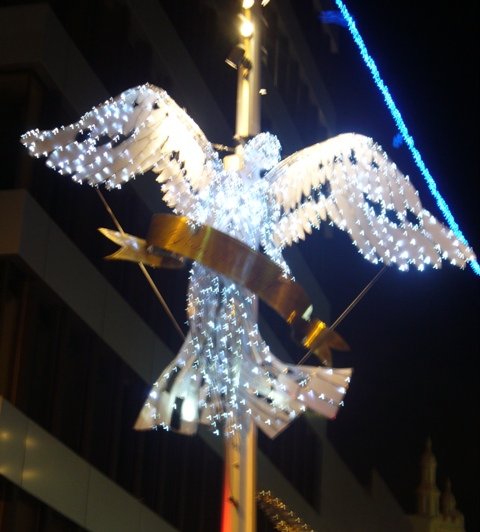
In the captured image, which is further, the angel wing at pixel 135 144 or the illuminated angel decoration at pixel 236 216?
the angel wing at pixel 135 144

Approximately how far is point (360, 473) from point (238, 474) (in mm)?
29259

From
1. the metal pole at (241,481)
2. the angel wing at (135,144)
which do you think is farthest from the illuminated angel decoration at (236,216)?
the metal pole at (241,481)

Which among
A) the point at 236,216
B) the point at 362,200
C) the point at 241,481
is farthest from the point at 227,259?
the point at 362,200

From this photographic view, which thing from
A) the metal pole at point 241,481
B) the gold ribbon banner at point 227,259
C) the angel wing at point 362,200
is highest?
the angel wing at point 362,200

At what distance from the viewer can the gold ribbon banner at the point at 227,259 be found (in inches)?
Result: 364

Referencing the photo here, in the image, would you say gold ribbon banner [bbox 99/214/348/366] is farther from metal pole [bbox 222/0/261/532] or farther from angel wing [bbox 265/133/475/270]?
angel wing [bbox 265/133/475/270]

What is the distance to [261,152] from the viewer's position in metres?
10.1

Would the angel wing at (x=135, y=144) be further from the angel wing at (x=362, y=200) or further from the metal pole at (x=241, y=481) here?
the metal pole at (x=241, y=481)

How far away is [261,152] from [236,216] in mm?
632

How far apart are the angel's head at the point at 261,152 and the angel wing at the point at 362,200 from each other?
10cm

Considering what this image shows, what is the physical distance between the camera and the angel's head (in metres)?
10.1

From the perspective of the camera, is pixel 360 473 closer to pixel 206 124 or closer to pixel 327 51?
pixel 327 51

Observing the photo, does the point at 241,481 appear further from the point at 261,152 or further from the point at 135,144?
the point at 135,144

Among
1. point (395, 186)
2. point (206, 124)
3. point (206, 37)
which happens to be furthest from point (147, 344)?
point (395, 186)
